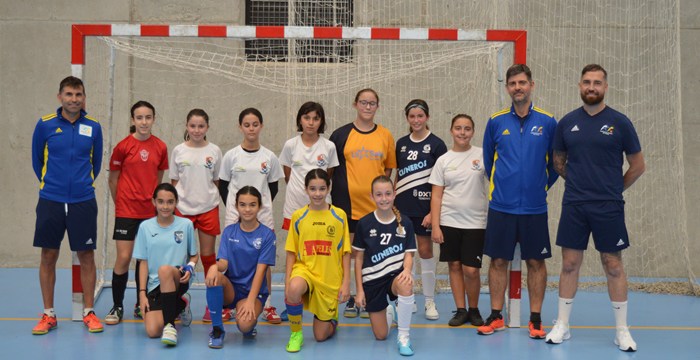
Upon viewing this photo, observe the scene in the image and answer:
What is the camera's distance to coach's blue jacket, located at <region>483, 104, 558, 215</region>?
5156 mm

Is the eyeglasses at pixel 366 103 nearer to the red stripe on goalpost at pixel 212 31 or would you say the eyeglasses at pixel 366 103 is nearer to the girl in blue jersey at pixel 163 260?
the red stripe on goalpost at pixel 212 31

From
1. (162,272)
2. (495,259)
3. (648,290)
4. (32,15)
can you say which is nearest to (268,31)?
(162,272)

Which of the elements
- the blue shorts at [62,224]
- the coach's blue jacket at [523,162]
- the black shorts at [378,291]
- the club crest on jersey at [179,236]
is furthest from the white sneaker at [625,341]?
the blue shorts at [62,224]

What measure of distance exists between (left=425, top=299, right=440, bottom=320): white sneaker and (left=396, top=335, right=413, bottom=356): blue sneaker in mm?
996

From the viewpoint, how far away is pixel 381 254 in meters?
4.99

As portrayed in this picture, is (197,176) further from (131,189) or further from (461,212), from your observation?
(461,212)

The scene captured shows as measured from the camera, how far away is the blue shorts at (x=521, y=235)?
5184mm

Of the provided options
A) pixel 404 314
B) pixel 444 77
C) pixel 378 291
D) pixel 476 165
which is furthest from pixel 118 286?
pixel 444 77

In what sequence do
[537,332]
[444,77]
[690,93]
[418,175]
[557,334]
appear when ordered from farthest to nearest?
[690,93]
[444,77]
[418,175]
[537,332]
[557,334]

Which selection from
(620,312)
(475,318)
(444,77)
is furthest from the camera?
(444,77)

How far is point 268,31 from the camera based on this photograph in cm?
571

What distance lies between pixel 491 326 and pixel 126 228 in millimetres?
2922

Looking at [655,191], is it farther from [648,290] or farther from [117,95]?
[117,95]

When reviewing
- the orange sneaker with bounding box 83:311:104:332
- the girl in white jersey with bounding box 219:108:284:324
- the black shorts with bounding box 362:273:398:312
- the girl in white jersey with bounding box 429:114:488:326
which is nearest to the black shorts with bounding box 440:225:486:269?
the girl in white jersey with bounding box 429:114:488:326
